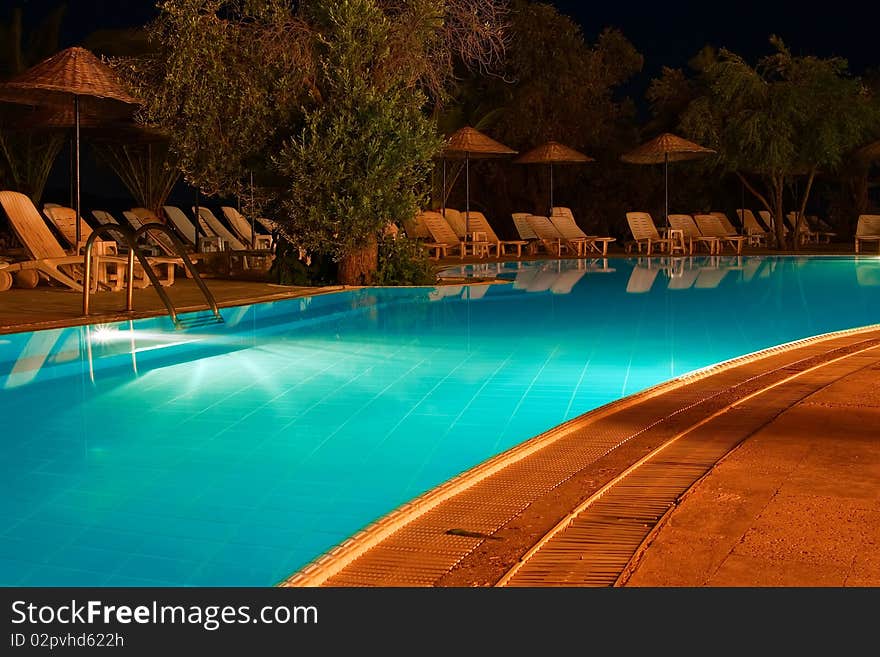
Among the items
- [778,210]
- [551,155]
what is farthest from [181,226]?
[778,210]

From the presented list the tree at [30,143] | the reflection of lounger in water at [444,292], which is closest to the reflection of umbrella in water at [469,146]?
the reflection of lounger in water at [444,292]

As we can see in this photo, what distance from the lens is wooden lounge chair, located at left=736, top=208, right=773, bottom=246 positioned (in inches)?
1051

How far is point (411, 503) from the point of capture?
3.50 meters

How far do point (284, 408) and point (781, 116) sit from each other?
1969cm

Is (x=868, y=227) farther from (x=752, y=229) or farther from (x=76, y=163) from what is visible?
(x=76, y=163)

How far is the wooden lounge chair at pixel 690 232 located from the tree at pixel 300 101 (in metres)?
11.7

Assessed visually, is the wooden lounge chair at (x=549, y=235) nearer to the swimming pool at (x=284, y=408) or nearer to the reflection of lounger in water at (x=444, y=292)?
the reflection of lounger in water at (x=444, y=292)

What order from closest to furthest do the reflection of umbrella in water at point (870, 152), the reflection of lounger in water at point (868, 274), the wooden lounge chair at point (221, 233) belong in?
the reflection of lounger in water at point (868, 274), the wooden lounge chair at point (221, 233), the reflection of umbrella in water at point (870, 152)

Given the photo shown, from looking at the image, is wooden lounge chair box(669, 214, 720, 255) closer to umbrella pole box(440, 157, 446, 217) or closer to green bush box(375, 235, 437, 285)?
umbrella pole box(440, 157, 446, 217)

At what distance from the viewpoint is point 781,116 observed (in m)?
23.1

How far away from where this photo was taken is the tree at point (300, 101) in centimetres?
1250

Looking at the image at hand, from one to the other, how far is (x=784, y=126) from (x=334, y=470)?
67.3ft

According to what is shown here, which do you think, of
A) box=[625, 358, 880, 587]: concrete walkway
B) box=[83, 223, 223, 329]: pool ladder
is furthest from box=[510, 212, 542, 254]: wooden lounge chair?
box=[625, 358, 880, 587]: concrete walkway
